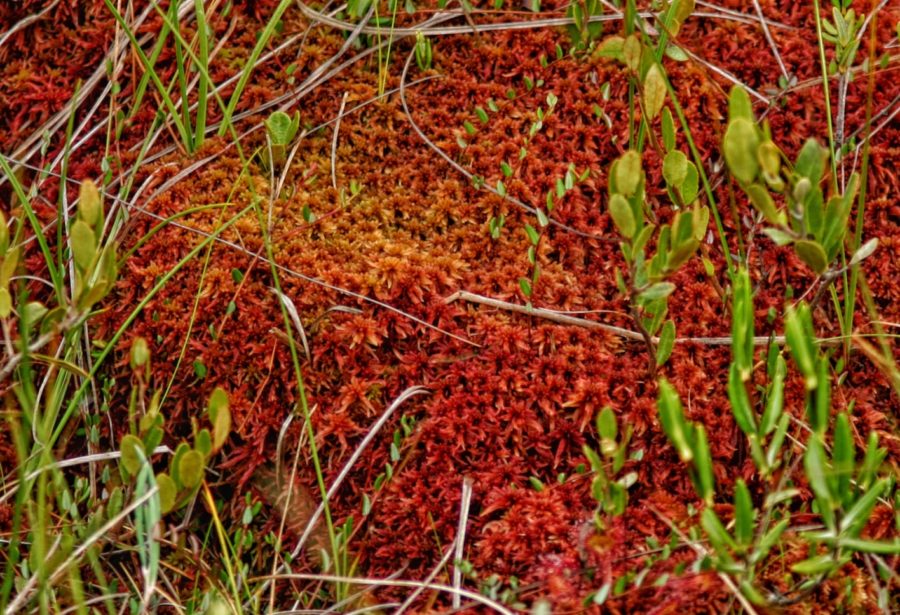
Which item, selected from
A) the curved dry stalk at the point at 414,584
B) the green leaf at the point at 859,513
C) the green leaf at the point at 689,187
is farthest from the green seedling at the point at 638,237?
the curved dry stalk at the point at 414,584

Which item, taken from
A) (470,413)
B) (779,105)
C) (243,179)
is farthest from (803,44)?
(243,179)

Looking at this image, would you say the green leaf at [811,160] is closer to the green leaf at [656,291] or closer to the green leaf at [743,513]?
the green leaf at [656,291]

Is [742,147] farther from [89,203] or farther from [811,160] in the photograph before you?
[89,203]

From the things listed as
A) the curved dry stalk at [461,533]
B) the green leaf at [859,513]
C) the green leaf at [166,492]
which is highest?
the green leaf at [166,492]

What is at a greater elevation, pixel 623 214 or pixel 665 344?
pixel 623 214

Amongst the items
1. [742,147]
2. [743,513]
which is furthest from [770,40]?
[743,513]

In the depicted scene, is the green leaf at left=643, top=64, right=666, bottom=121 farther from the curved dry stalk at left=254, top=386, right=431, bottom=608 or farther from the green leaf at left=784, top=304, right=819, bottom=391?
the curved dry stalk at left=254, top=386, right=431, bottom=608

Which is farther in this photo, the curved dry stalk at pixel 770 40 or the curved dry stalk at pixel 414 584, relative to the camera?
the curved dry stalk at pixel 770 40
